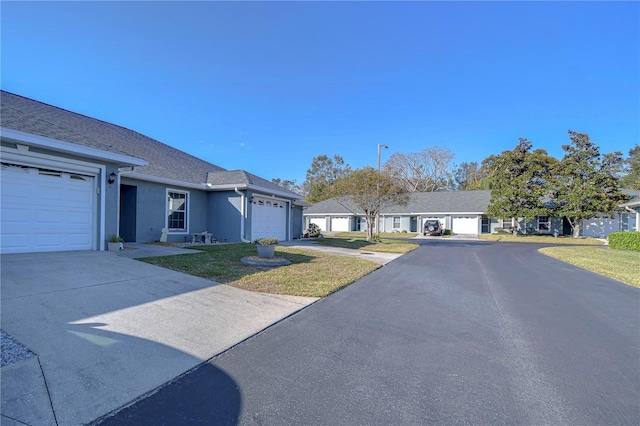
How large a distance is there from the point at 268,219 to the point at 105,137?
327 inches

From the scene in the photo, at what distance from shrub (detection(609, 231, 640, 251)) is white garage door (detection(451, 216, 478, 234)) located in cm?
1532

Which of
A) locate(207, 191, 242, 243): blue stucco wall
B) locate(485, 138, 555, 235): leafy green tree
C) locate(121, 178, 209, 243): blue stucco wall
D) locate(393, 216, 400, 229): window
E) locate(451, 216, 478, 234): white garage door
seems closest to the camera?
locate(121, 178, 209, 243): blue stucco wall

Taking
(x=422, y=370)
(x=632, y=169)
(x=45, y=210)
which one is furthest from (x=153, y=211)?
(x=632, y=169)

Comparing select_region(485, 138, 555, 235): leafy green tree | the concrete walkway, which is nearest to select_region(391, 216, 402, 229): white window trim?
select_region(485, 138, 555, 235): leafy green tree

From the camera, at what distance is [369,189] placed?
20.8 meters

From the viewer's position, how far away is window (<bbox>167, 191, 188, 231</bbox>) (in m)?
13.7

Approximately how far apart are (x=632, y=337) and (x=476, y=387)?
11.1 feet

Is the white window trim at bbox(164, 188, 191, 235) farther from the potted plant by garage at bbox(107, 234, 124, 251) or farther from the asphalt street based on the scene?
the asphalt street

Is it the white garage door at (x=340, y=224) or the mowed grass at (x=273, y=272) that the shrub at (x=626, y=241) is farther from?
the white garage door at (x=340, y=224)

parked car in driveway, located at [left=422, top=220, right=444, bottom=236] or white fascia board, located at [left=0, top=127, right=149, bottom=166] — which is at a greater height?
white fascia board, located at [left=0, top=127, right=149, bottom=166]

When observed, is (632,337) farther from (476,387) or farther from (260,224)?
(260,224)

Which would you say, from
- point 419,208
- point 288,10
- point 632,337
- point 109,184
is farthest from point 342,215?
point 632,337

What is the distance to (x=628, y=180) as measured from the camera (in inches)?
1973

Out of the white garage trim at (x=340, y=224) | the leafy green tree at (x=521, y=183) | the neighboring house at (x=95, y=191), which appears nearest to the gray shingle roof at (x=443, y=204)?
the white garage trim at (x=340, y=224)
